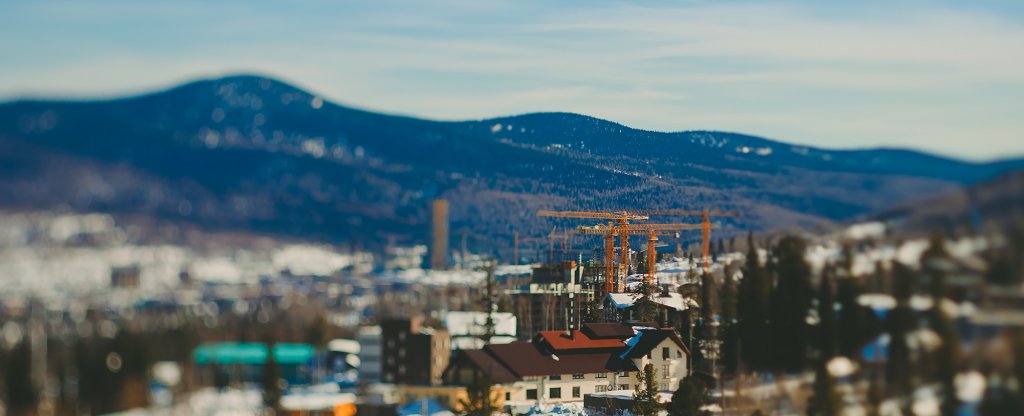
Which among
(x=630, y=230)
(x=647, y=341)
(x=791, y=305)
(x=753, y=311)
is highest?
(x=630, y=230)

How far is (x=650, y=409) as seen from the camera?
3266cm

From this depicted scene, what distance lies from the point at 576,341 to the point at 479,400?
5368 mm

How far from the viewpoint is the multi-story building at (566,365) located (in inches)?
1489

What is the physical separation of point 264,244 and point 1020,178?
16.5 meters

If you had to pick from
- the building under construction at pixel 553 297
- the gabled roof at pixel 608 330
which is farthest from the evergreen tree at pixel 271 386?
the building under construction at pixel 553 297

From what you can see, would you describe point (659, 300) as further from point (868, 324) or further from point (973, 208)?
point (973, 208)

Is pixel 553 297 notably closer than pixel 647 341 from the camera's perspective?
No

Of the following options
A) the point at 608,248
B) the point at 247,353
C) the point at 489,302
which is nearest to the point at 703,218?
the point at 608,248

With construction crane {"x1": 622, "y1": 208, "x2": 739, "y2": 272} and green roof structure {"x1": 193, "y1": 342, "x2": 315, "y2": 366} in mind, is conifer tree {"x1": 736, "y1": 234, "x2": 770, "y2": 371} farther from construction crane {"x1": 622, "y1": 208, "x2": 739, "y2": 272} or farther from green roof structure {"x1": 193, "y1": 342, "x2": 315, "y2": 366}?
green roof structure {"x1": 193, "y1": 342, "x2": 315, "y2": 366}

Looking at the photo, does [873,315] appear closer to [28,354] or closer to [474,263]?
[28,354]

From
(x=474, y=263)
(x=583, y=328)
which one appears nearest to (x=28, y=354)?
(x=583, y=328)

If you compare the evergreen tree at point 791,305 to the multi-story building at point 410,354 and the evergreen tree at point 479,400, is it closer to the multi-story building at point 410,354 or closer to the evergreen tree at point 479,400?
the evergreen tree at point 479,400

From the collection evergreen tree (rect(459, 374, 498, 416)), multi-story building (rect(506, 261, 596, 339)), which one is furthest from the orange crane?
evergreen tree (rect(459, 374, 498, 416))

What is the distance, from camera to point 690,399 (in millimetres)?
30172
